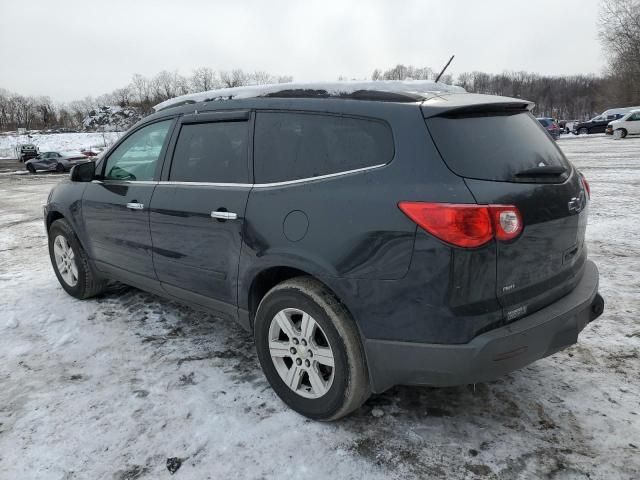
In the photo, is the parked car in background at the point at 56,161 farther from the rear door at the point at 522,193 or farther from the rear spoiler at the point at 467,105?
the rear door at the point at 522,193

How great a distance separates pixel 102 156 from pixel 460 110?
3.24 meters

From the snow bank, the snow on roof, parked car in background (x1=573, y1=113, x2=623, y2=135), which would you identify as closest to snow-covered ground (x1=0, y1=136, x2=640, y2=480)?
the snow on roof

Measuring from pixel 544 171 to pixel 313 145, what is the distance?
120cm

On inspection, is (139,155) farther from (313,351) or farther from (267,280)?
(313,351)

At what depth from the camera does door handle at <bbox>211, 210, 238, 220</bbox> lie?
290 cm

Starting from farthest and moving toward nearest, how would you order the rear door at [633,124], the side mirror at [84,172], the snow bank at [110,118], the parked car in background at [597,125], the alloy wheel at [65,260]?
the snow bank at [110,118] → the parked car in background at [597,125] → the rear door at [633,124] → the alloy wheel at [65,260] → the side mirror at [84,172]

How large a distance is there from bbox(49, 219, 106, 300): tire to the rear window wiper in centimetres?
379

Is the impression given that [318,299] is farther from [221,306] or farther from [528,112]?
[528,112]

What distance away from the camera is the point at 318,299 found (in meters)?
2.46

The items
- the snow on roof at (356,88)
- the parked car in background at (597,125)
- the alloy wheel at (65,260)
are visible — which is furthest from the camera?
the parked car in background at (597,125)

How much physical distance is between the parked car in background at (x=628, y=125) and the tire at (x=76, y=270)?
1262 inches

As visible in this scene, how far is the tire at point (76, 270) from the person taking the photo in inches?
177

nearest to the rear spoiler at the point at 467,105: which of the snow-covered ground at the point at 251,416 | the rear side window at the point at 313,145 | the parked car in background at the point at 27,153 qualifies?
the rear side window at the point at 313,145

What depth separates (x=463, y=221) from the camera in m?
2.09
